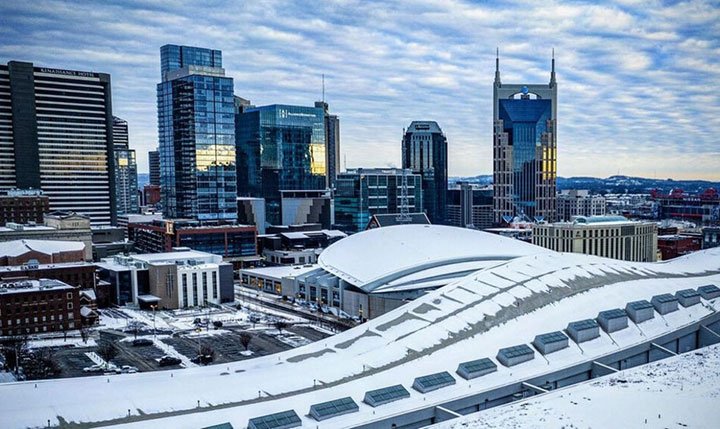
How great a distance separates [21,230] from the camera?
12562 centimetres

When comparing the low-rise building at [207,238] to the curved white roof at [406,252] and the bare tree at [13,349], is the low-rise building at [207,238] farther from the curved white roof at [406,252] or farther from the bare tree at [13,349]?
the bare tree at [13,349]

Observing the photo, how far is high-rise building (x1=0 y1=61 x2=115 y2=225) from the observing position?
168 metres

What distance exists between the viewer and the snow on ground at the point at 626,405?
110ft

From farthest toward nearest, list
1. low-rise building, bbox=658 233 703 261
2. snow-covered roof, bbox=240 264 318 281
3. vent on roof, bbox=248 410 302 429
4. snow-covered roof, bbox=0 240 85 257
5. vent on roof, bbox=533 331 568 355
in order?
low-rise building, bbox=658 233 703 261 → snow-covered roof, bbox=240 264 318 281 → snow-covered roof, bbox=0 240 85 257 → vent on roof, bbox=533 331 568 355 → vent on roof, bbox=248 410 302 429

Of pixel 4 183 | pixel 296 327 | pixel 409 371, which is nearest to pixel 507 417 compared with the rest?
pixel 409 371

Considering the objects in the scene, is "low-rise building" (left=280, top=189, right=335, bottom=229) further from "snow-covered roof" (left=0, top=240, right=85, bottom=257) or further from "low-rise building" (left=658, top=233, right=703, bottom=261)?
"low-rise building" (left=658, top=233, right=703, bottom=261)

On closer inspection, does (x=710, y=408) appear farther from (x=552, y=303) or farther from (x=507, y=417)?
(x=552, y=303)

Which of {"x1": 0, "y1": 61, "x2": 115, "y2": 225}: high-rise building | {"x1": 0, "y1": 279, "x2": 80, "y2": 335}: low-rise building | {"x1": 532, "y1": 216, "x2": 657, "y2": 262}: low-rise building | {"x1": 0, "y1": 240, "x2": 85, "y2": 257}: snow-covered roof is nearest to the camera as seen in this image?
{"x1": 0, "y1": 279, "x2": 80, "y2": 335}: low-rise building

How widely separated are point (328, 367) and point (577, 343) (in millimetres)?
20144

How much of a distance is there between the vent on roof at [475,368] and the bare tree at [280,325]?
4169 centimetres

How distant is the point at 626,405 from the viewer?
36.0 metres

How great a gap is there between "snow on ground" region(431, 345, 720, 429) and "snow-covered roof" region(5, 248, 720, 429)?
16.5 ft

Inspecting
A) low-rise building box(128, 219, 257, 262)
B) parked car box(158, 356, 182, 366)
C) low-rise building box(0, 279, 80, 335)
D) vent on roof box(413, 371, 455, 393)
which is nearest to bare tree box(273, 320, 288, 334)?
parked car box(158, 356, 182, 366)

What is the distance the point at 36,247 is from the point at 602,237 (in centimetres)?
10631
